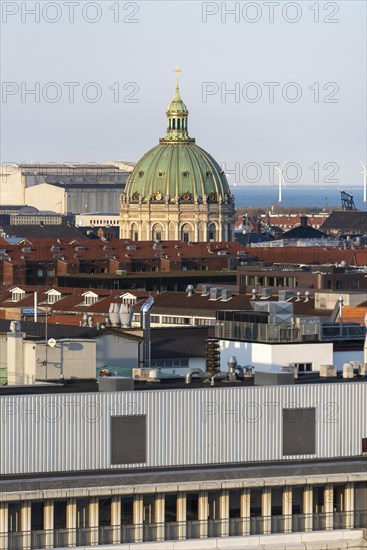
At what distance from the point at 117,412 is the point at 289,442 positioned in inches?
90.7

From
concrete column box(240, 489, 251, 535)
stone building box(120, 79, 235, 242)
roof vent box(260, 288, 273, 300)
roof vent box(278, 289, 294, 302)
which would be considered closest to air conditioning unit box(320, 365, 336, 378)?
concrete column box(240, 489, 251, 535)

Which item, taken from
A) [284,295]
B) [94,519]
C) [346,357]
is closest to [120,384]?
[94,519]

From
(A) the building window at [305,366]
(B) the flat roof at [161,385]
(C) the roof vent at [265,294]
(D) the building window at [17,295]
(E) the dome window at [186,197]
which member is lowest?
(B) the flat roof at [161,385]

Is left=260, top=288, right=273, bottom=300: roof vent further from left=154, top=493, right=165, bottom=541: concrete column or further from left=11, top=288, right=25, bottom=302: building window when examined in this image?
left=154, top=493, right=165, bottom=541: concrete column

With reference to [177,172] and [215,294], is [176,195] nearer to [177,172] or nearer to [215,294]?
[177,172]

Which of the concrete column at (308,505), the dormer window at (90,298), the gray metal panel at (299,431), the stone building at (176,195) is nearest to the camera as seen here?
the concrete column at (308,505)

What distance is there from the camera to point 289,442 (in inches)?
1145

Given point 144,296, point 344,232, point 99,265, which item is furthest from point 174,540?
point 344,232

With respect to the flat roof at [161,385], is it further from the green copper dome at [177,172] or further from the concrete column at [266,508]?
the green copper dome at [177,172]

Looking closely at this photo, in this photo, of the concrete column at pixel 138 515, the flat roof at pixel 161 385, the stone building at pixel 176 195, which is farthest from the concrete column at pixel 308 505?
the stone building at pixel 176 195

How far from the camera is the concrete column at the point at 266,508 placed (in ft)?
91.9

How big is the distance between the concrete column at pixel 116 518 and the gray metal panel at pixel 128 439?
109cm

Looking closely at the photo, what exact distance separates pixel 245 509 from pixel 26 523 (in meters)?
2.72

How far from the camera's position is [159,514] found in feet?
90.2
